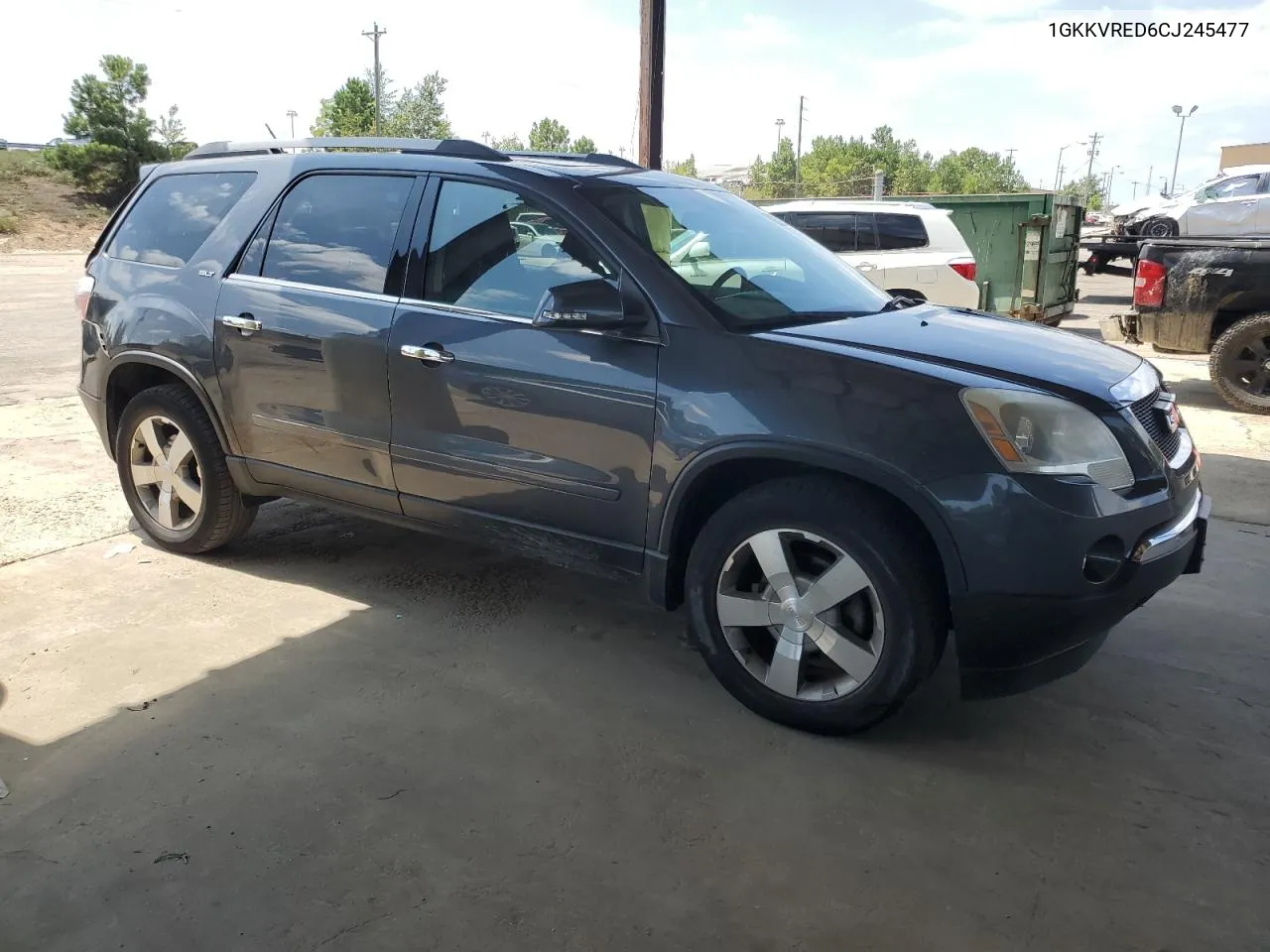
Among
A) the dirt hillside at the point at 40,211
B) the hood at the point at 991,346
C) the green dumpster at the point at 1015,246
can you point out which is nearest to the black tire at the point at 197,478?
the hood at the point at 991,346

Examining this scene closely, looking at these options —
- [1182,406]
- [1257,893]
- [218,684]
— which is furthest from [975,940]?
[1182,406]

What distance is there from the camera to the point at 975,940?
2.27 meters

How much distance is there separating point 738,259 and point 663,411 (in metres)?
0.86

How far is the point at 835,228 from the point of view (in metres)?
10.4

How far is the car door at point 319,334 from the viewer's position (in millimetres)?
3785

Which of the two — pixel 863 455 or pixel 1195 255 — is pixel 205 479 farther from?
pixel 1195 255

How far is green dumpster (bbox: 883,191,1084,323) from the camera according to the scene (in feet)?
40.4

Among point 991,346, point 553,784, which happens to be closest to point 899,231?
point 991,346

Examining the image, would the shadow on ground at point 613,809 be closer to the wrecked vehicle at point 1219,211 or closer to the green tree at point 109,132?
the wrecked vehicle at point 1219,211

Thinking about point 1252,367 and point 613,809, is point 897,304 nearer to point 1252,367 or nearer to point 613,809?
point 613,809

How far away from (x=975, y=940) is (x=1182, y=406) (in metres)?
7.75

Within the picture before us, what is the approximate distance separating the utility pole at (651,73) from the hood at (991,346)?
6435 mm

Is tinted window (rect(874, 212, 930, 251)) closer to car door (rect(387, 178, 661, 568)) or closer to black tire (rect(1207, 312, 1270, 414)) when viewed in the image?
black tire (rect(1207, 312, 1270, 414))

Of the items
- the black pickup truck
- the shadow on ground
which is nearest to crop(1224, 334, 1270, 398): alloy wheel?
the black pickup truck
